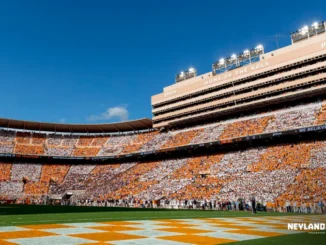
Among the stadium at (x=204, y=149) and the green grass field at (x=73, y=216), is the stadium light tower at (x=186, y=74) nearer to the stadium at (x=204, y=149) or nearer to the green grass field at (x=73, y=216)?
the stadium at (x=204, y=149)

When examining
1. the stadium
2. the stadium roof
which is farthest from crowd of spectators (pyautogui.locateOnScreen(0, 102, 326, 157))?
the stadium roof

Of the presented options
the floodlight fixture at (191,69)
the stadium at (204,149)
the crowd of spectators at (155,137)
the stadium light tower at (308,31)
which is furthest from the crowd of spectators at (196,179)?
the floodlight fixture at (191,69)

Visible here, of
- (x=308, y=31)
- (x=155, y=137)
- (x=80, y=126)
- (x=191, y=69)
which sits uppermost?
(x=191, y=69)

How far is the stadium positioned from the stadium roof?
0.25 meters

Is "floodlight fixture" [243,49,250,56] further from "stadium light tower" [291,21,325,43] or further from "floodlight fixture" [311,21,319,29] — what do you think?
"floodlight fixture" [311,21,319,29]

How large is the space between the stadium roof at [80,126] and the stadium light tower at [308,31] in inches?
1405

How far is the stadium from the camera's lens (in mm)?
37062

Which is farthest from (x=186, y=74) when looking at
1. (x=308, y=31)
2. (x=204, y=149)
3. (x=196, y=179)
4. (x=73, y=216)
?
(x=73, y=216)

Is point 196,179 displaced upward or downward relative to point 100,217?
upward

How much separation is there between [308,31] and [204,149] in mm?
27462

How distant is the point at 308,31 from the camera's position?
53156 mm

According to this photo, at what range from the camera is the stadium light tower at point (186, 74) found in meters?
71.1

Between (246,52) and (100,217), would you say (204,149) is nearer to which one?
(246,52)

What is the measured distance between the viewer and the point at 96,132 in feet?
262
